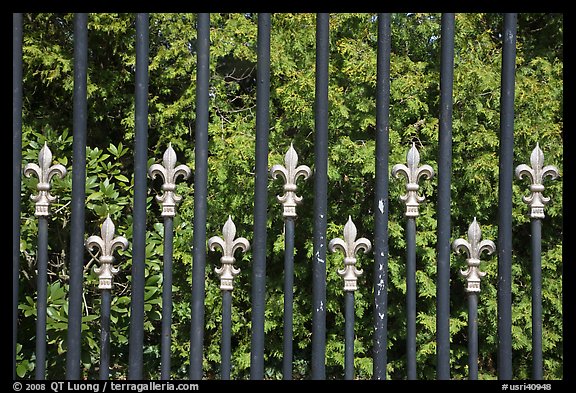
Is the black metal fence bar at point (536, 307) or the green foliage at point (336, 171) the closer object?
the black metal fence bar at point (536, 307)

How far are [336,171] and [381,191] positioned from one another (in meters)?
3.41

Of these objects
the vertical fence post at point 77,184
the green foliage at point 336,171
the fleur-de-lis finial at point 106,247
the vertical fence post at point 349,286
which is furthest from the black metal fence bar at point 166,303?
the green foliage at point 336,171

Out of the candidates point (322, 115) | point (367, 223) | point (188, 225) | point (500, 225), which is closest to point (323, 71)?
point (322, 115)

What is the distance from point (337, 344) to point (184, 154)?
218 centimetres

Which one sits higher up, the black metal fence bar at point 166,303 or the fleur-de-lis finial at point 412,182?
the fleur-de-lis finial at point 412,182

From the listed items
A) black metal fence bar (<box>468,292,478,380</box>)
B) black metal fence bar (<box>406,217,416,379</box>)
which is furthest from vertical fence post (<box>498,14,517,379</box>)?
black metal fence bar (<box>406,217,416,379</box>)

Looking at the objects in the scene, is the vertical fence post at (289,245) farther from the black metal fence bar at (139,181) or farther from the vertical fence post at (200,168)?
the black metal fence bar at (139,181)

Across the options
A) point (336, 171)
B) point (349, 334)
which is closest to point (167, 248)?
point (349, 334)

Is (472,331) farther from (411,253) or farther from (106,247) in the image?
(106,247)

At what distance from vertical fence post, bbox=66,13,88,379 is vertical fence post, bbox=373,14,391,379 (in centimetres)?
89

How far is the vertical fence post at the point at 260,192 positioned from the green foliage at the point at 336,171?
3.26 meters

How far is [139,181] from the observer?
204 centimetres

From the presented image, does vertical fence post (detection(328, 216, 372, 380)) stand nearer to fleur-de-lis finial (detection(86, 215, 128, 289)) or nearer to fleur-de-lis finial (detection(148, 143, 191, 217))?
fleur-de-lis finial (detection(148, 143, 191, 217))

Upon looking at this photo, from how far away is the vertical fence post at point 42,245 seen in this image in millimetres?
2137
